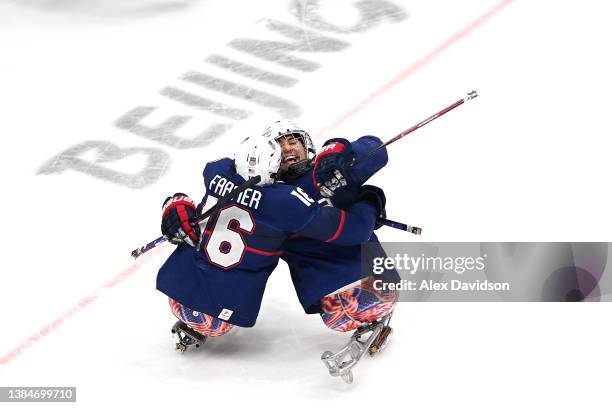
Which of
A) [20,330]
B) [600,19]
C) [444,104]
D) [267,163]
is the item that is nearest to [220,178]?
[267,163]

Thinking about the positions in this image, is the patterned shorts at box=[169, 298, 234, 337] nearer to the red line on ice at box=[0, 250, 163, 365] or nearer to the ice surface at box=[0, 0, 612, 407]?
the ice surface at box=[0, 0, 612, 407]

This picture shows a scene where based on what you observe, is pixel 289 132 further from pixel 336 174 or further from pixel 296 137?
pixel 336 174

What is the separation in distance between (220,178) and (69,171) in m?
1.67

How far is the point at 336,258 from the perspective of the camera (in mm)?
4055

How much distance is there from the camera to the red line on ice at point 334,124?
14.3 feet

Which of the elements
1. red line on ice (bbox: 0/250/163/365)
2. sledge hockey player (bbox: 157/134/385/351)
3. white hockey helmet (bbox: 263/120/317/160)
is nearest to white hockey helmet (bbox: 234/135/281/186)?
sledge hockey player (bbox: 157/134/385/351)

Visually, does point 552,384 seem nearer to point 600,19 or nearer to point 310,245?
point 310,245

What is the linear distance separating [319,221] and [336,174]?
20 cm

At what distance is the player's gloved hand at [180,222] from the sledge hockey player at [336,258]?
339 millimetres

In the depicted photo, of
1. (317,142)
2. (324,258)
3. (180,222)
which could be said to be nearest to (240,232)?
Answer: (180,222)

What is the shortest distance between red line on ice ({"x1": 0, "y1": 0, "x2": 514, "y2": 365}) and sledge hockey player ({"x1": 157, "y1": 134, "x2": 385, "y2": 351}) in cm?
59

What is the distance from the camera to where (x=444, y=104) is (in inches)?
227

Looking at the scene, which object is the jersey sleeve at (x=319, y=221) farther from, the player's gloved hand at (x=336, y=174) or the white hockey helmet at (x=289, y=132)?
the white hockey helmet at (x=289, y=132)

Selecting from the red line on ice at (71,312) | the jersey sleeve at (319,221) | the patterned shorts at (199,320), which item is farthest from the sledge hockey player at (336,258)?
the red line on ice at (71,312)
